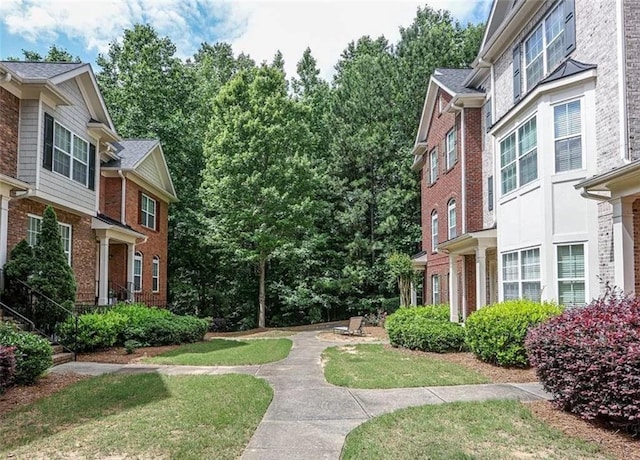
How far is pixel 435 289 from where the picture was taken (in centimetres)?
2192

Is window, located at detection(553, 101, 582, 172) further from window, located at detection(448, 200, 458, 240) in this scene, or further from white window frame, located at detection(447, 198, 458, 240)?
window, located at detection(448, 200, 458, 240)

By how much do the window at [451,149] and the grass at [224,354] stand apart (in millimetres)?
9565

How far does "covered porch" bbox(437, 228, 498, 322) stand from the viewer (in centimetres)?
1433

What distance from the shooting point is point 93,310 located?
14.9 m

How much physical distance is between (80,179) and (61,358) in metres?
7.02

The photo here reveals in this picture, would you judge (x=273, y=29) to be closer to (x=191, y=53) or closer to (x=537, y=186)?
(x=191, y=53)

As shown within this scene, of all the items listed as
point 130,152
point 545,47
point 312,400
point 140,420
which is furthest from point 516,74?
point 130,152

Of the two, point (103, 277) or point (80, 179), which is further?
point (103, 277)

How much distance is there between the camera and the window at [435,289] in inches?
842

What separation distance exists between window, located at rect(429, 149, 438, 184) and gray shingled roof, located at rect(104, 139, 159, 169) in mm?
13171

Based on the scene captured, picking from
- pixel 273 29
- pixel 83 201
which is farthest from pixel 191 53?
pixel 83 201

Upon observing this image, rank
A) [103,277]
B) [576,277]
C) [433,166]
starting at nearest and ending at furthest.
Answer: [576,277] < [103,277] < [433,166]

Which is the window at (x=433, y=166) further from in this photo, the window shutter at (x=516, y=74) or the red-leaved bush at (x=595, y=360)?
the red-leaved bush at (x=595, y=360)

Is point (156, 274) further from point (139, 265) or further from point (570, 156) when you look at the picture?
point (570, 156)
